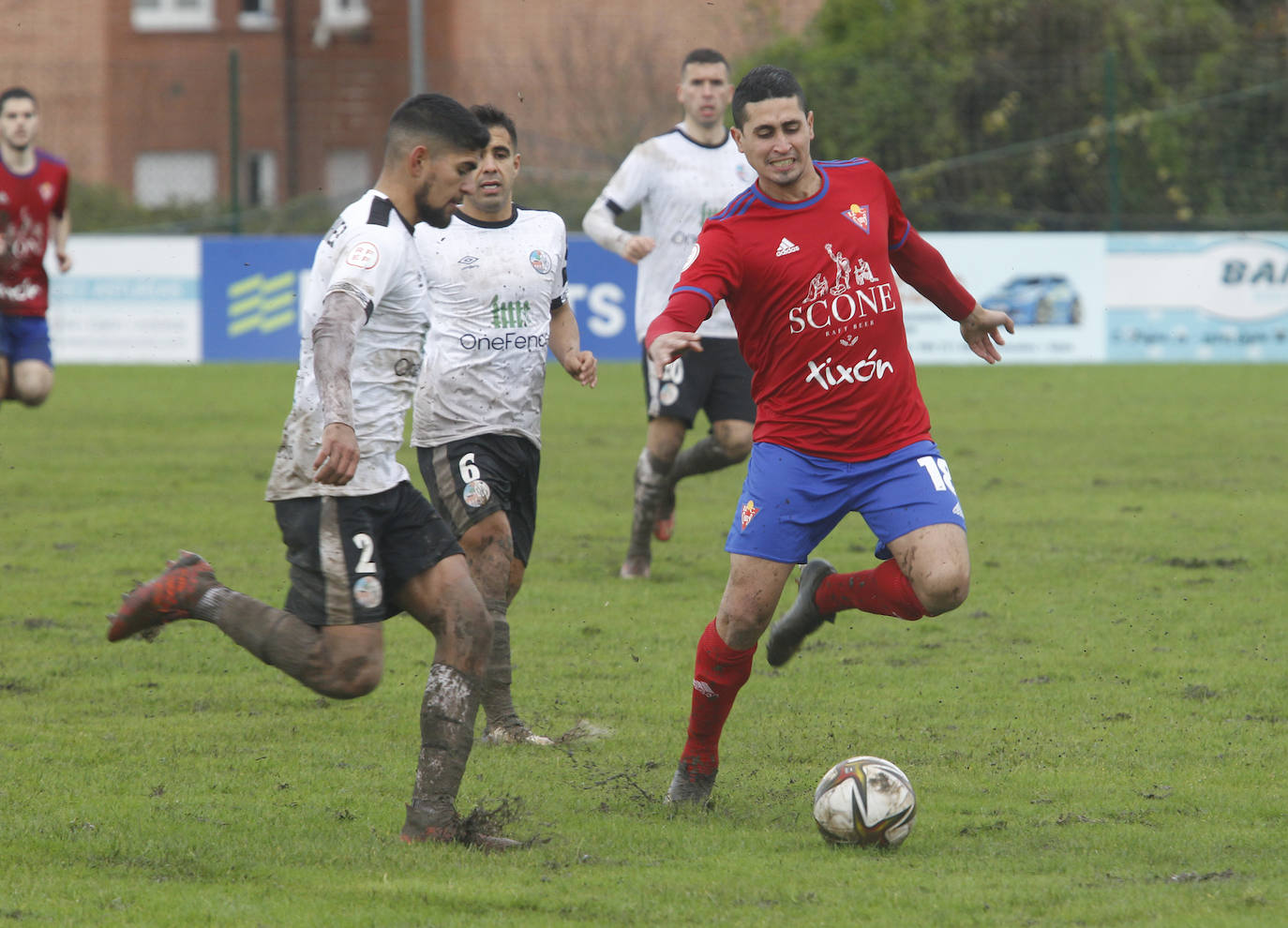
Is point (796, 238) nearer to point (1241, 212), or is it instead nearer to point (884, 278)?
Answer: point (884, 278)

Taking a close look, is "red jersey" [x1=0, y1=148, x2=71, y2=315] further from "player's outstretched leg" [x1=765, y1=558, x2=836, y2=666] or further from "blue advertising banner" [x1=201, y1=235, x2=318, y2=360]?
"blue advertising banner" [x1=201, y1=235, x2=318, y2=360]

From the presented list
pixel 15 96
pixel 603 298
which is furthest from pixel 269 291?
pixel 15 96

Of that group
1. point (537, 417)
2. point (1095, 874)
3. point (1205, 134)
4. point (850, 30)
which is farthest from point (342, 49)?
point (1095, 874)

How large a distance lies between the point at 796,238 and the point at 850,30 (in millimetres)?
24512

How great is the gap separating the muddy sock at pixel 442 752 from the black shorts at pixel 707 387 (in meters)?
4.10

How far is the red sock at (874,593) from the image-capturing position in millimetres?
5148

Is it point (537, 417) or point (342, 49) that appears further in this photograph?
point (342, 49)

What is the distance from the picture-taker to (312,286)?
15.3 ft

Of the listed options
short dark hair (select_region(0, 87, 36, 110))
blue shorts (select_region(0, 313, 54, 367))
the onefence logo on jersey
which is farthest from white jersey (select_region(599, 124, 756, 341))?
short dark hair (select_region(0, 87, 36, 110))

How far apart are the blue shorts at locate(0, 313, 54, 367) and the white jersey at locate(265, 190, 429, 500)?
728cm

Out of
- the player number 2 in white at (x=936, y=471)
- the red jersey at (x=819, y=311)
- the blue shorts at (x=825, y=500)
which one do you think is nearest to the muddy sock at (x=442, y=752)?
the blue shorts at (x=825, y=500)

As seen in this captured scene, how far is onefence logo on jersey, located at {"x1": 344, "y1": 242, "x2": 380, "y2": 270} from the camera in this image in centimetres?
447

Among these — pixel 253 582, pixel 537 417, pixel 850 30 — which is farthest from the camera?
pixel 850 30

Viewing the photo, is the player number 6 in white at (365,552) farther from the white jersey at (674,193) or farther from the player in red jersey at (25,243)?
the player in red jersey at (25,243)
